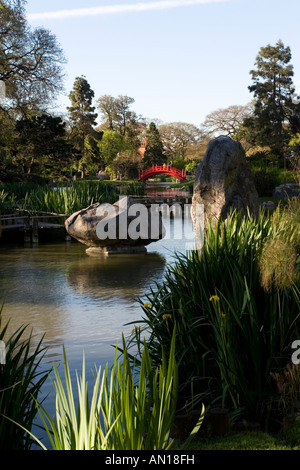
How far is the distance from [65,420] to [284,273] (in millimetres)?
1672

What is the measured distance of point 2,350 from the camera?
309cm

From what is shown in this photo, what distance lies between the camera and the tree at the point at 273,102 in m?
36.9

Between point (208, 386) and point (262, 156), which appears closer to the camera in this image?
point (208, 386)

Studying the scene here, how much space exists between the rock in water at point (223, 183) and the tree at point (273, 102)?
28.1 m

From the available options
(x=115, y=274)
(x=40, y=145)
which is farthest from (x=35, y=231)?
(x=40, y=145)

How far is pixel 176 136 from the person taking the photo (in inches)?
2990

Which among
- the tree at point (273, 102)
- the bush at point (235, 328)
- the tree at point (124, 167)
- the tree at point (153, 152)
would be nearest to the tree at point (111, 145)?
the tree at point (124, 167)

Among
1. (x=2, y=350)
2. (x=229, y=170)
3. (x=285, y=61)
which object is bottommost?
(x=2, y=350)

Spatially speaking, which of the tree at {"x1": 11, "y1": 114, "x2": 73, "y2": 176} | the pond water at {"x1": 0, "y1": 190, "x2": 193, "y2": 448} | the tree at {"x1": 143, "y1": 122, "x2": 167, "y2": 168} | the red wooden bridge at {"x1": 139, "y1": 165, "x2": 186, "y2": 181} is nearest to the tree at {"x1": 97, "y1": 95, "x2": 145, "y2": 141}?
the tree at {"x1": 143, "y1": 122, "x2": 167, "y2": 168}

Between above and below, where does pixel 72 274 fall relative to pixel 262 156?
below

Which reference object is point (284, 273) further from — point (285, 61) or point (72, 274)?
point (285, 61)

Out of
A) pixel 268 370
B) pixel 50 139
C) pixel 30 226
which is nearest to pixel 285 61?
pixel 50 139

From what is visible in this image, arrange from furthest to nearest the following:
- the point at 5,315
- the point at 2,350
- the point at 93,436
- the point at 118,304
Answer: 1. the point at 118,304
2. the point at 5,315
3. the point at 2,350
4. the point at 93,436

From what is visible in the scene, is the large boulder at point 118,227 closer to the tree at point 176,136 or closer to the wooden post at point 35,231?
the wooden post at point 35,231
